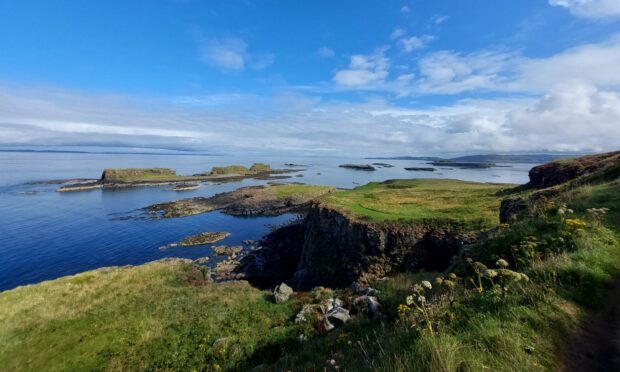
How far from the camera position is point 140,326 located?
17.0 m

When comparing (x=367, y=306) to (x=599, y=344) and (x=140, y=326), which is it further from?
(x=140, y=326)

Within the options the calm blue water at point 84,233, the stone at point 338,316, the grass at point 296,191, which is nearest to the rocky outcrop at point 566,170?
the stone at point 338,316

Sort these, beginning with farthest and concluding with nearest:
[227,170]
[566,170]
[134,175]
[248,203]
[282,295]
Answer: [227,170]
[134,175]
[248,203]
[566,170]
[282,295]

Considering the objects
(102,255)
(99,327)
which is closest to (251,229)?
(102,255)

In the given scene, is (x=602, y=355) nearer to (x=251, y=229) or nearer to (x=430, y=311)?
(x=430, y=311)

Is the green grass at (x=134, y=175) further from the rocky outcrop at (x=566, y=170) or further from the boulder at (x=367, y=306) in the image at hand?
the boulder at (x=367, y=306)

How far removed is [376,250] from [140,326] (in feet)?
67.3

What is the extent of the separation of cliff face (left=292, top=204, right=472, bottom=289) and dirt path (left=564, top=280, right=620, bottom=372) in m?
20.2

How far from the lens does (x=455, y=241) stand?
83.8 feet

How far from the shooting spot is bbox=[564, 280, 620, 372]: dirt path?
178 inches

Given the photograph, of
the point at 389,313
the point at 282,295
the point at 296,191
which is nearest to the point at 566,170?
the point at 389,313

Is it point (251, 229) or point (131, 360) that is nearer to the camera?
point (131, 360)

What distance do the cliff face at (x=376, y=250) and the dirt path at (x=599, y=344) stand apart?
20.2m

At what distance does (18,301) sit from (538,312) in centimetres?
3360
